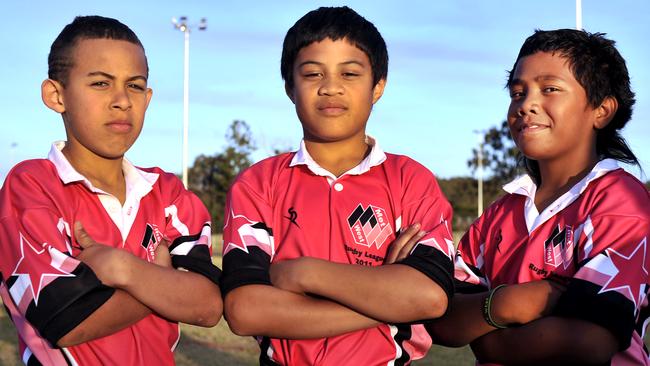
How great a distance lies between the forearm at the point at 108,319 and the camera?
2.97 m

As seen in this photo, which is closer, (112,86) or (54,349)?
(54,349)

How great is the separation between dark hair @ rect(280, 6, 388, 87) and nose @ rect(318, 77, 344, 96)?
0.19 metres

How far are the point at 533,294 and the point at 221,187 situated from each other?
121ft

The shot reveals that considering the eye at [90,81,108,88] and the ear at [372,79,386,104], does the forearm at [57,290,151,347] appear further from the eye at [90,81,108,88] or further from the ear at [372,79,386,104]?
the ear at [372,79,386,104]

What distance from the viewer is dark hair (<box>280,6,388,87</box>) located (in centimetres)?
337

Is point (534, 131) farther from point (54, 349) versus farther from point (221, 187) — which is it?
point (221, 187)

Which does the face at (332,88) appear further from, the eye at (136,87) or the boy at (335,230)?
the eye at (136,87)

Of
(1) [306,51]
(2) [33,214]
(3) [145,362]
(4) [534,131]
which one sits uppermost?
(1) [306,51]

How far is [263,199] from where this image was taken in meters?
3.36

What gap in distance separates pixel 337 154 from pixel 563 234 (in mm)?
963

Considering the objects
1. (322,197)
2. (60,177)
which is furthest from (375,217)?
(60,177)

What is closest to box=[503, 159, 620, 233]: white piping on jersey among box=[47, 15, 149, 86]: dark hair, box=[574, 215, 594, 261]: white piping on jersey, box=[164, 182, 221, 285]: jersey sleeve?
box=[574, 215, 594, 261]: white piping on jersey

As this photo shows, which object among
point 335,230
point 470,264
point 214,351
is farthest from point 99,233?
point 214,351

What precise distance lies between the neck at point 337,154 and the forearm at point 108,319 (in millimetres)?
951
